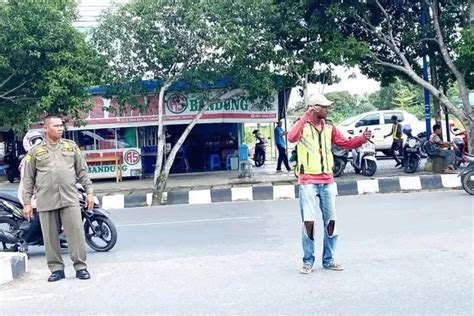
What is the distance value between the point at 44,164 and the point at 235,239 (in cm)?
312

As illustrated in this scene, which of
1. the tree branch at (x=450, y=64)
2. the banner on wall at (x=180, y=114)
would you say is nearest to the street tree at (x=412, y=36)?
the tree branch at (x=450, y=64)

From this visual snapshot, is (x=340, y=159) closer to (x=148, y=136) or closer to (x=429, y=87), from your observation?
(x=429, y=87)

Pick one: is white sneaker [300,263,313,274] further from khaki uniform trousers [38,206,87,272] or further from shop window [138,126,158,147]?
shop window [138,126,158,147]

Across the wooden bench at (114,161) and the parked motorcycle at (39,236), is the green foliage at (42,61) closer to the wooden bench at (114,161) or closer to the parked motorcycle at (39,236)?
the wooden bench at (114,161)

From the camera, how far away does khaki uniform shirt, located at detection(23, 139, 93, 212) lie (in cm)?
623

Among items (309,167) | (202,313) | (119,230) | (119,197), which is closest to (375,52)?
(119,197)

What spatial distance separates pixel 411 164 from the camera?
16312 mm

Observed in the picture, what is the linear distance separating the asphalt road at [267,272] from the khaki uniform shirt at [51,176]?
815 mm

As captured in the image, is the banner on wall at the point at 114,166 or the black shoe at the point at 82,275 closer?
the black shoe at the point at 82,275

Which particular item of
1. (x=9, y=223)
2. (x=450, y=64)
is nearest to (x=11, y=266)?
(x=9, y=223)

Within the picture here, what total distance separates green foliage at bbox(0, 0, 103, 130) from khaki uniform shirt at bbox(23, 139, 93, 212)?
8.25 m

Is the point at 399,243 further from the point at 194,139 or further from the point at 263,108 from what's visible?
the point at 194,139

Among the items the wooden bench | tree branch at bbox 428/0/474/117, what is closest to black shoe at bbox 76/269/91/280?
tree branch at bbox 428/0/474/117

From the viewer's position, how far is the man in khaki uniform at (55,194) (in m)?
6.23
